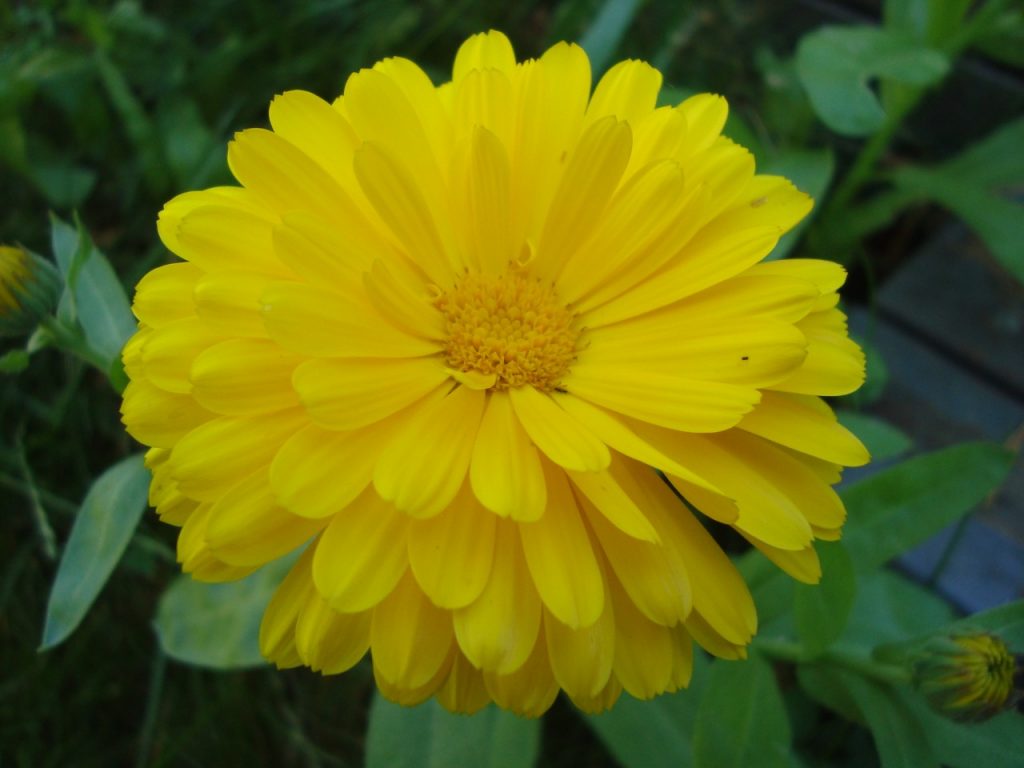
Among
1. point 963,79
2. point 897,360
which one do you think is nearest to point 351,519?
point 897,360

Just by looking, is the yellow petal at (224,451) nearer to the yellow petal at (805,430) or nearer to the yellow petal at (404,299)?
the yellow petal at (404,299)

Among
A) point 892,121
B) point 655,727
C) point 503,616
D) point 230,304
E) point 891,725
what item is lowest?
point 655,727

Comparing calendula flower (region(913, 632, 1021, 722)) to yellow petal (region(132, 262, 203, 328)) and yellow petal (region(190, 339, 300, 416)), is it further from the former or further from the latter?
yellow petal (region(132, 262, 203, 328))

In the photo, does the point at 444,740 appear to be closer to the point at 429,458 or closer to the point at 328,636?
the point at 328,636

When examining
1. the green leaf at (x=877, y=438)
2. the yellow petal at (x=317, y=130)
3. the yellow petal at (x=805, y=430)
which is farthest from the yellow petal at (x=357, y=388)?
the green leaf at (x=877, y=438)

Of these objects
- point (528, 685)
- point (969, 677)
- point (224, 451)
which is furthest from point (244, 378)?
point (969, 677)

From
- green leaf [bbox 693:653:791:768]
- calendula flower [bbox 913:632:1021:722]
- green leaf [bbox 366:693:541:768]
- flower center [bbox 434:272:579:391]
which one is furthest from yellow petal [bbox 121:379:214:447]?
calendula flower [bbox 913:632:1021:722]
